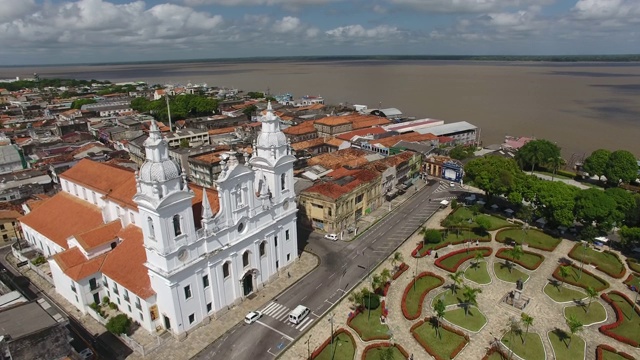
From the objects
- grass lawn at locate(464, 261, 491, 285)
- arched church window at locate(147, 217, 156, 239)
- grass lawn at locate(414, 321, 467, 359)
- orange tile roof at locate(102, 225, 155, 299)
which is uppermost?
arched church window at locate(147, 217, 156, 239)

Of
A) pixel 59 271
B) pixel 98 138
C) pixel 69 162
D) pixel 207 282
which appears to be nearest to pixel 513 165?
pixel 207 282

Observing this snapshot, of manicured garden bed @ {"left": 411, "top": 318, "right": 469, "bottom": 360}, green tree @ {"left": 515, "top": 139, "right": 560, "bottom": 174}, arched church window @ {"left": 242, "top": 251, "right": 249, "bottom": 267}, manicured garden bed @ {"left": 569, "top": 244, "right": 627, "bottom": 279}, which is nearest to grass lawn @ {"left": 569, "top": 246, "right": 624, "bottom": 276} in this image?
manicured garden bed @ {"left": 569, "top": 244, "right": 627, "bottom": 279}

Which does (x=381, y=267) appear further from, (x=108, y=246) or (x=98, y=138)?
(x=98, y=138)

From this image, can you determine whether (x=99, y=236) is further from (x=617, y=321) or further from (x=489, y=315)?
(x=617, y=321)

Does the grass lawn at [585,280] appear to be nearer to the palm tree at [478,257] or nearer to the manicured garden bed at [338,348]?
the palm tree at [478,257]

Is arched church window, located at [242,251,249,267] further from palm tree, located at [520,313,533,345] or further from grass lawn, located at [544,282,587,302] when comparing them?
grass lawn, located at [544,282,587,302]

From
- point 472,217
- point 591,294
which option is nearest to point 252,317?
point 591,294

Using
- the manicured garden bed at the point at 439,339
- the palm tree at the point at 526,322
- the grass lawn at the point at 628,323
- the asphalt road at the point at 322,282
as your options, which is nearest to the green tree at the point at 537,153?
the asphalt road at the point at 322,282

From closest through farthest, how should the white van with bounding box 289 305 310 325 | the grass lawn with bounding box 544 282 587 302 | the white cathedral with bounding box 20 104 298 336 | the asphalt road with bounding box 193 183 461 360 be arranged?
the white cathedral with bounding box 20 104 298 336
the asphalt road with bounding box 193 183 461 360
the white van with bounding box 289 305 310 325
the grass lawn with bounding box 544 282 587 302
